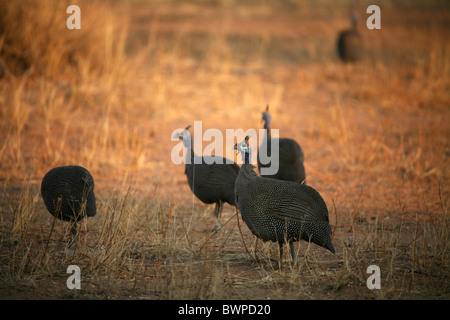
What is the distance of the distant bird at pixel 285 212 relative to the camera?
11.6ft

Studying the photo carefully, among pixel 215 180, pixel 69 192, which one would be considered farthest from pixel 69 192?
pixel 215 180

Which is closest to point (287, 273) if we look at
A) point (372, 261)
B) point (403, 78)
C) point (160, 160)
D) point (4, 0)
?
point (372, 261)

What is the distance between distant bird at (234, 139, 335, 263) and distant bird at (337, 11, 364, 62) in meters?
7.57

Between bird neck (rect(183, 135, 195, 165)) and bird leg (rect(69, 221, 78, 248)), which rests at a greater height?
bird neck (rect(183, 135, 195, 165))

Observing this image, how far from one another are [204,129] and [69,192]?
374 centimetres

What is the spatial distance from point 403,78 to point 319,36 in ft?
12.3

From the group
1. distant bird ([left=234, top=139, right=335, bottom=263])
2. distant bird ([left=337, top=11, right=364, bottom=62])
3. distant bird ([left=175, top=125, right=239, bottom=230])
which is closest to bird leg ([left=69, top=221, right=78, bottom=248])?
distant bird ([left=175, top=125, right=239, bottom=230])

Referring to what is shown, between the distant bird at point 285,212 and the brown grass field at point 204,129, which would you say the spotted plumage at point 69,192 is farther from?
the distant bird at point 285,212

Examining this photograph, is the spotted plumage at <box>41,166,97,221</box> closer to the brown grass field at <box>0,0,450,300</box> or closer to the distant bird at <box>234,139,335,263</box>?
the brown grass field at <box>0,0,450,300</box>

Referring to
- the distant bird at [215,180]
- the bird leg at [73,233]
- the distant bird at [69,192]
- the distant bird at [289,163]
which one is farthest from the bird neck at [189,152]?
the bird leg at [73,233]

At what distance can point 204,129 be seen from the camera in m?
7.46

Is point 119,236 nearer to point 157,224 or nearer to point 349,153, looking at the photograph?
point 157,224

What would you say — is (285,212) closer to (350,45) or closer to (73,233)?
(73,233)

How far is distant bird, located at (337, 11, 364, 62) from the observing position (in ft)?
34.9
